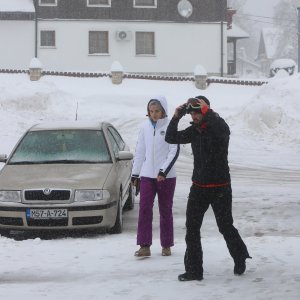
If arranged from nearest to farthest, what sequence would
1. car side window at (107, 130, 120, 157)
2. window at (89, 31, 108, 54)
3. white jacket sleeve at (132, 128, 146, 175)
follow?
white jacket sleeve at (132, 128, 146, 175) < car side window at (107, 130, 120, 157) < window at (89, 31, 108, 54)

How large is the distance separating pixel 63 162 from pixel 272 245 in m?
3.25

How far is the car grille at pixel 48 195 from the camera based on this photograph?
882cm

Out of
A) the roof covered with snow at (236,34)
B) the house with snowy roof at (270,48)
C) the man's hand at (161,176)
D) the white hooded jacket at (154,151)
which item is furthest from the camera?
the house with snowy roof at (270,48)

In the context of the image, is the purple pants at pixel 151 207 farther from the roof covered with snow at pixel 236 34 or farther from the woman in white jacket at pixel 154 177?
the roof covered with snow at pixel 236 34

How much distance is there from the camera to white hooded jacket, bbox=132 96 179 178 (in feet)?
24.4

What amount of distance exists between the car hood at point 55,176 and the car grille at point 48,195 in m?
0.06

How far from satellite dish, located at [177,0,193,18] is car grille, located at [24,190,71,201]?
35.4 m

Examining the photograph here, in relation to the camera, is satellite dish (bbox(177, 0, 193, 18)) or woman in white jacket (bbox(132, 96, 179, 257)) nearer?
woman in white jacket (bbox(132, 96, 179, 257))

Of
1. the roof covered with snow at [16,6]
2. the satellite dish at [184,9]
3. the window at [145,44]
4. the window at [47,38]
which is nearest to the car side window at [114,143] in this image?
the roof covered with snow at [16,6]

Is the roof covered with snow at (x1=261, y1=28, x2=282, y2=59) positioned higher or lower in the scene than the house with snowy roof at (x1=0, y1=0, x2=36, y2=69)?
higher

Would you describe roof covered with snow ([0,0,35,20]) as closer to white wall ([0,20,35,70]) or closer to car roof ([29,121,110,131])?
white wall ([0,20,35,70])

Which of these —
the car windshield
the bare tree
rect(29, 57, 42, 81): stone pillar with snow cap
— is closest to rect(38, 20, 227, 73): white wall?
rect(29, 57, 42, 81): stone pillar with snow cap

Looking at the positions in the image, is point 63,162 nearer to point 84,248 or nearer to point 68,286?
point 84,248

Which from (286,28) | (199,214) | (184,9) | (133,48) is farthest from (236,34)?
(286,28)
